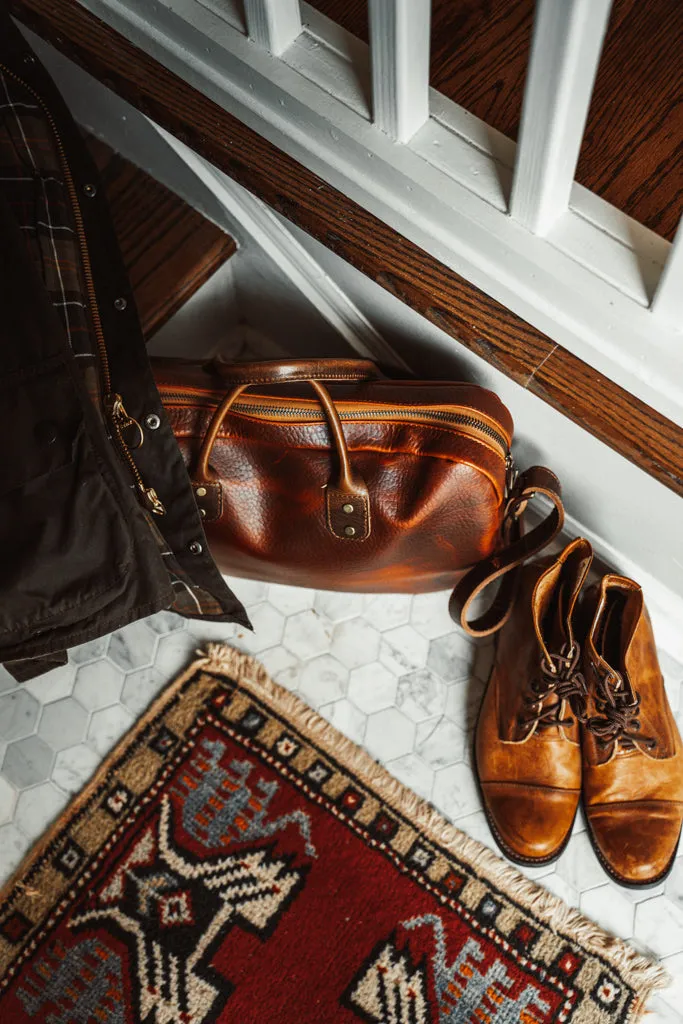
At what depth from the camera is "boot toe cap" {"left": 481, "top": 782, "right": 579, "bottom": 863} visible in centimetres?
98

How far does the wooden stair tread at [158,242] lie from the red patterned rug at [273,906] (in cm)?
50

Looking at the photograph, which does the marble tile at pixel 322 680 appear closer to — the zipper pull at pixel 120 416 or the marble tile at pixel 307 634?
the marble tile at pixel 307 634

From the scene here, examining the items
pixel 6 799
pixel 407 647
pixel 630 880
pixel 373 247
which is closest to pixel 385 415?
pixel 373 247

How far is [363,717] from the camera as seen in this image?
1.08m

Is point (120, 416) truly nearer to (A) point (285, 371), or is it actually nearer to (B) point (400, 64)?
(A) point (285, 371)

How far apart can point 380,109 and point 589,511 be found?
53 cm

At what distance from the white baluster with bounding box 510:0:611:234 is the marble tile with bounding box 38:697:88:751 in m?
0.80

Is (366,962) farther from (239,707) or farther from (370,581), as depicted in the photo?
(370,581)

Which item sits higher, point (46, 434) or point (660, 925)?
point (660, 925)

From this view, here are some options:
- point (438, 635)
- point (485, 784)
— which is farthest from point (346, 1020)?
point (438, 635)

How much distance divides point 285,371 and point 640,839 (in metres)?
0.65

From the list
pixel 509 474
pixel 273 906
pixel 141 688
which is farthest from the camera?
pixel 141 688

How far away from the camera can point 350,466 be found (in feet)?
2.78

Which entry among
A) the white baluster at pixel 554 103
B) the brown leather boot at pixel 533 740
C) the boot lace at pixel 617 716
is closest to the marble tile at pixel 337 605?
the brown leather boot at pixel 533 740
